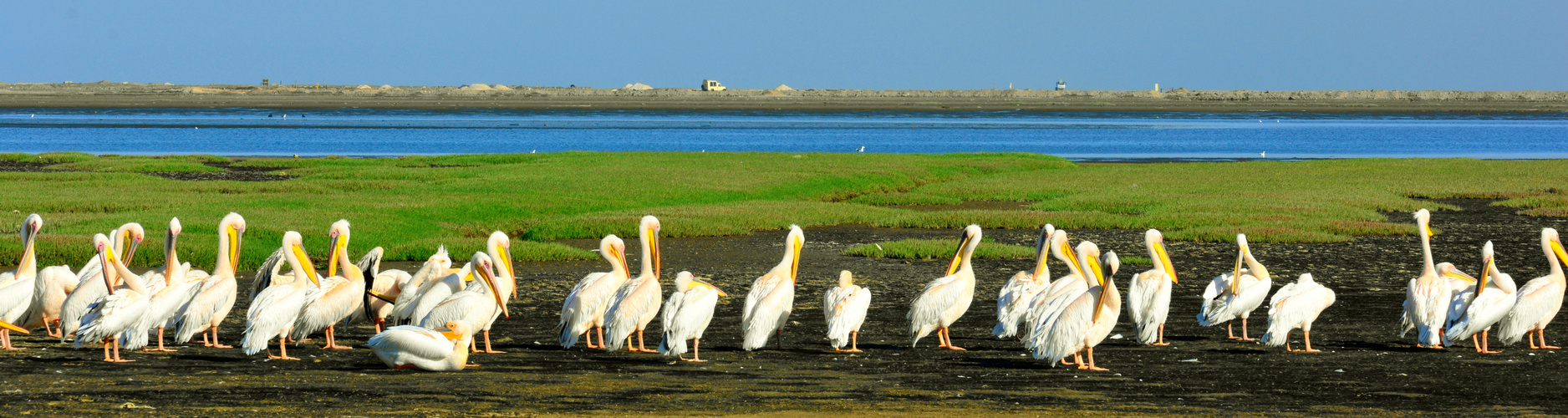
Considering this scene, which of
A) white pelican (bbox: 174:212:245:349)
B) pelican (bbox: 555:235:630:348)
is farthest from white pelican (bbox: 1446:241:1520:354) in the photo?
white pelican (bbox: 174:212:245:349)

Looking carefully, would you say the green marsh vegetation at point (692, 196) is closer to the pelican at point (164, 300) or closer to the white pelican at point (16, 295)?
the white pelican at point (16, 295)

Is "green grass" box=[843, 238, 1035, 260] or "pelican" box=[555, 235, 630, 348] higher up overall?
"pelican" box=[555, 235, 630, 348]

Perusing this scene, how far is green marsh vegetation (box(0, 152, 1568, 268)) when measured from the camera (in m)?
20.8

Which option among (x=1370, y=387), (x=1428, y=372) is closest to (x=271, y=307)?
(x=1370, y=387)

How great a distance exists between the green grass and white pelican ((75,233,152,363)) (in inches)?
415

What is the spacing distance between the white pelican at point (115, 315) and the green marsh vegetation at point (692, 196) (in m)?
6.34

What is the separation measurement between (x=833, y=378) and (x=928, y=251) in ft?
29.5

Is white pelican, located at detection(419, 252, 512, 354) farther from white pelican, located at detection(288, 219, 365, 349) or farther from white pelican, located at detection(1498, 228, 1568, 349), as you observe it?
white pelican, located at detection(1498, 228, 1568, 349)

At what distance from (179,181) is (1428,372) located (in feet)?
92.1

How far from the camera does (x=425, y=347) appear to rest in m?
9.98

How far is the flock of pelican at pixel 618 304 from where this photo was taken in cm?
1034

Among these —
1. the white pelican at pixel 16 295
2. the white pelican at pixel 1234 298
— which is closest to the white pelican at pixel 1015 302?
the white pelican at pixel 1234 298

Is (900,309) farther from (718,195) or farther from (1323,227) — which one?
(718,195)

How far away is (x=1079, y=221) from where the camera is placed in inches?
949
